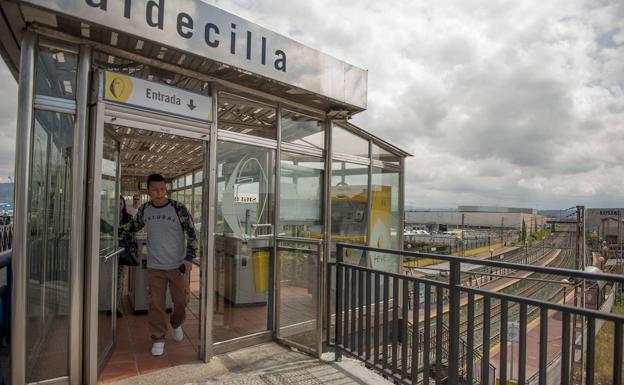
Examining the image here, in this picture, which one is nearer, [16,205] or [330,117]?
[16,205]

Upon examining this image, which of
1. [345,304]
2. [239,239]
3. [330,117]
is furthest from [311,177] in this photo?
[345,304]

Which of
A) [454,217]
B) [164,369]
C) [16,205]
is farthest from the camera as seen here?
[454,217]

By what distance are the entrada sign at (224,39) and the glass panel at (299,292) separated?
1660 millimetres

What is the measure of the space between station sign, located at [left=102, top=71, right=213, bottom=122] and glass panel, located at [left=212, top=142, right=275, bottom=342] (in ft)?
1.58

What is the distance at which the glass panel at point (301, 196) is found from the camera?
15.9 ft

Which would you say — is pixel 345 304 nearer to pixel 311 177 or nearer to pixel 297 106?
pixel 311 177

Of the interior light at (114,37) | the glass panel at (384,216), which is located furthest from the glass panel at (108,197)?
the glass panel at (384,216)

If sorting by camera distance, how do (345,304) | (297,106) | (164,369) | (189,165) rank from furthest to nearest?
(189,165) < (297,106) < (345,304) < (164,369)

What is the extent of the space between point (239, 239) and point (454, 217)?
109737mm

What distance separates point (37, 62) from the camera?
9.57ft

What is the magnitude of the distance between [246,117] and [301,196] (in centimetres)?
115

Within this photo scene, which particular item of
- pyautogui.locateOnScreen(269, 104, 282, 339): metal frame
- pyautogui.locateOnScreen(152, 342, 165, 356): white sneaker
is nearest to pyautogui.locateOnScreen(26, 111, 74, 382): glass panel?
pyautogui.locateOnScreen(152, 342, 165, 356): white sneaker

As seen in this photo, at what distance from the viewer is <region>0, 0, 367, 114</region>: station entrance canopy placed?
279 cm

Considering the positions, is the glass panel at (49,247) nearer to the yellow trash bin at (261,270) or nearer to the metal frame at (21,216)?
the metal frame at (21,216)
